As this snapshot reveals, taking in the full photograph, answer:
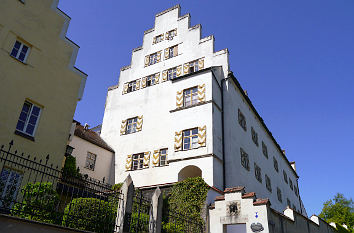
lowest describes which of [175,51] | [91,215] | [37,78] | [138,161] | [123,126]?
[91,215]

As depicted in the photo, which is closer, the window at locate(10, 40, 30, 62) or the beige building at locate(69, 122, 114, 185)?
the window at locate(10, 40, 30, 62)

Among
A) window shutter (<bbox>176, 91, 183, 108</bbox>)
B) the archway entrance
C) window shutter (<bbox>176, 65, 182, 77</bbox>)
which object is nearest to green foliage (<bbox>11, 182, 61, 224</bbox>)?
the archway entrance

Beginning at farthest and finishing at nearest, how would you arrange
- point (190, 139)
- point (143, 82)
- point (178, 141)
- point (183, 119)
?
point (143, 82) → point (183, 119) → point (178, 141) → point (190, 139)

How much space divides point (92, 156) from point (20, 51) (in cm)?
1196

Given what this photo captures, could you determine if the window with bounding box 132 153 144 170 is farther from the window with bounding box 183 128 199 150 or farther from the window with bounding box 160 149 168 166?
the window with bounding box 183 128 199 150

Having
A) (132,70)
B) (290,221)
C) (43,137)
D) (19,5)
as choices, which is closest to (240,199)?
(290,221)

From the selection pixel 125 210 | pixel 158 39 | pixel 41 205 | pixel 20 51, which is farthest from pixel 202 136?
pixel 158 39

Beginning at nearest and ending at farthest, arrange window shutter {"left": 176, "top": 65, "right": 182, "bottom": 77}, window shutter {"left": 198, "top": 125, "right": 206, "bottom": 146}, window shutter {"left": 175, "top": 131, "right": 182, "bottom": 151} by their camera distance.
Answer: window shutter {"left": 198, "top": 125, "right": 206, "bottom": 146} < window shutter {"left": 175, "top": 131, "right": 182, "bottom": 151} < window shutter {"left": 176, "top": 65, "right": 182, "bottom": 77}

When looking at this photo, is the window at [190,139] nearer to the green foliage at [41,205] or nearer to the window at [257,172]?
the window at [257,172]

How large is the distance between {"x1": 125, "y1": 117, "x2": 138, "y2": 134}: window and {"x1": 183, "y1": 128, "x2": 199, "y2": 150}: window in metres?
6.66

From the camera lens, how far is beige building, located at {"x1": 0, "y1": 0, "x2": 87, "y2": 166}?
14109 millimetres

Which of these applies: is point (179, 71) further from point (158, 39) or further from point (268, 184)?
point (268, 184)

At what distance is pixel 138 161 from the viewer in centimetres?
2538

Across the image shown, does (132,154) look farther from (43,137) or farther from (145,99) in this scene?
(43,137)
